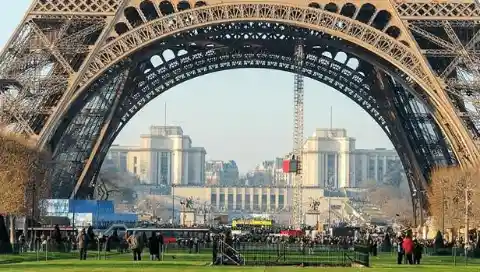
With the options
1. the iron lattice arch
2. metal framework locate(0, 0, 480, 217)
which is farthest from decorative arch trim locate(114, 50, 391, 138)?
metal framework locate(0, 0, 480, 217)

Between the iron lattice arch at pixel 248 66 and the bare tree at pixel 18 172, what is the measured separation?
7.12 m

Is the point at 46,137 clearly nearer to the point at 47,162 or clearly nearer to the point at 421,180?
the point at 47,162

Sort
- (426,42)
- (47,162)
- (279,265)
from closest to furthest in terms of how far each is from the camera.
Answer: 1. (279,265)
2. (426,42)
3. (47,162)

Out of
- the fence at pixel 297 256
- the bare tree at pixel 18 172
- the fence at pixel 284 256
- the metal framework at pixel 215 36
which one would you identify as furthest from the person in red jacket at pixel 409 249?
the bare tree at pixel 18 172

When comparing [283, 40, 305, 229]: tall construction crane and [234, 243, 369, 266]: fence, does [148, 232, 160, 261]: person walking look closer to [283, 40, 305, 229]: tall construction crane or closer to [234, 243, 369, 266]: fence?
[234, 243, 369, 266]: fence

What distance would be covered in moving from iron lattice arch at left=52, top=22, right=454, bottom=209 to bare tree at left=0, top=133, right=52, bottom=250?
7.12m

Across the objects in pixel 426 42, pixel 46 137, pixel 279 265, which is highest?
pixel 426 42

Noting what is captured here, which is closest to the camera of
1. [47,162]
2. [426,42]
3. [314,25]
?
[314,25]

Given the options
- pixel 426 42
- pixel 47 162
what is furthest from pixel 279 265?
pixel 47 162

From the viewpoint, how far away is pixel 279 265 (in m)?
54.8

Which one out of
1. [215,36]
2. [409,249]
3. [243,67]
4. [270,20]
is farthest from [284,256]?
[243,67]

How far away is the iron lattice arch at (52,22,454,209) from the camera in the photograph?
303 feet

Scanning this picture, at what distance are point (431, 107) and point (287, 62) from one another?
752 inches

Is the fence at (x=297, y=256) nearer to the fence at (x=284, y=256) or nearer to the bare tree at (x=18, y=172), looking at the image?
the fence at (x=284, y=256)
